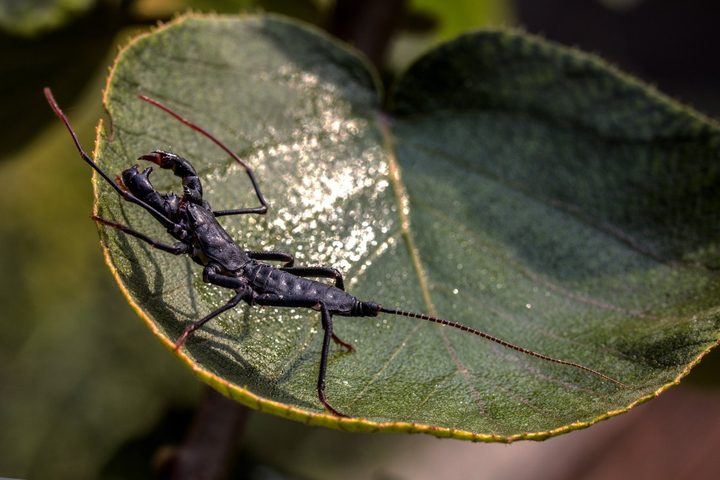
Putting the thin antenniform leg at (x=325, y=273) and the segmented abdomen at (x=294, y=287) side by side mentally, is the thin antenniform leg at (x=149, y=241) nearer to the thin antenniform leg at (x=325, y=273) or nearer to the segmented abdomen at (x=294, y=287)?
the segmented abdomen at (x=294, y=287)

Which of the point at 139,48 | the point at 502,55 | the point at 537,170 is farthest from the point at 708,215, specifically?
the point at 139,48

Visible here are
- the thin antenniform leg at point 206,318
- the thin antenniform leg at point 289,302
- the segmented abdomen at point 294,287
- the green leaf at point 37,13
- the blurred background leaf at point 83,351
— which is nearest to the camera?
the thin antenniform leg at point 206,318

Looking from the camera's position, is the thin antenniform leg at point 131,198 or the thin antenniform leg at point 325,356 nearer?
the thin antenniform leg at point 325,356

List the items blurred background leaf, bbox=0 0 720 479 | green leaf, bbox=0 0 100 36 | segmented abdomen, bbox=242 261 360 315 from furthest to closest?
blurred background leaf, bbox=0 0 720 479
green leaf, bbox=0 0 100 36
segmented abdomen, bbox=242 261 360 315

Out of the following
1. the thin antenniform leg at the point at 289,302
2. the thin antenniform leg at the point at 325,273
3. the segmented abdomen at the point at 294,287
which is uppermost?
the thin antenniform leg at the point at 325,273

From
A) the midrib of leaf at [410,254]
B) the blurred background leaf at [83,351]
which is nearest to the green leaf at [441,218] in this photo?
the midrib of leaf at [410,254]

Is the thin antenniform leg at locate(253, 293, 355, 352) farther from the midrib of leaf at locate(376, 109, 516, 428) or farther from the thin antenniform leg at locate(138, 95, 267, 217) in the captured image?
the thin antenniform leg at locate(138, 95, 267, 217)

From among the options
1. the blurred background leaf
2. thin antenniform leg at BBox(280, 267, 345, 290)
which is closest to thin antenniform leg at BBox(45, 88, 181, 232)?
thin antenniform leg at BBox(280, 267, 345, 290)
